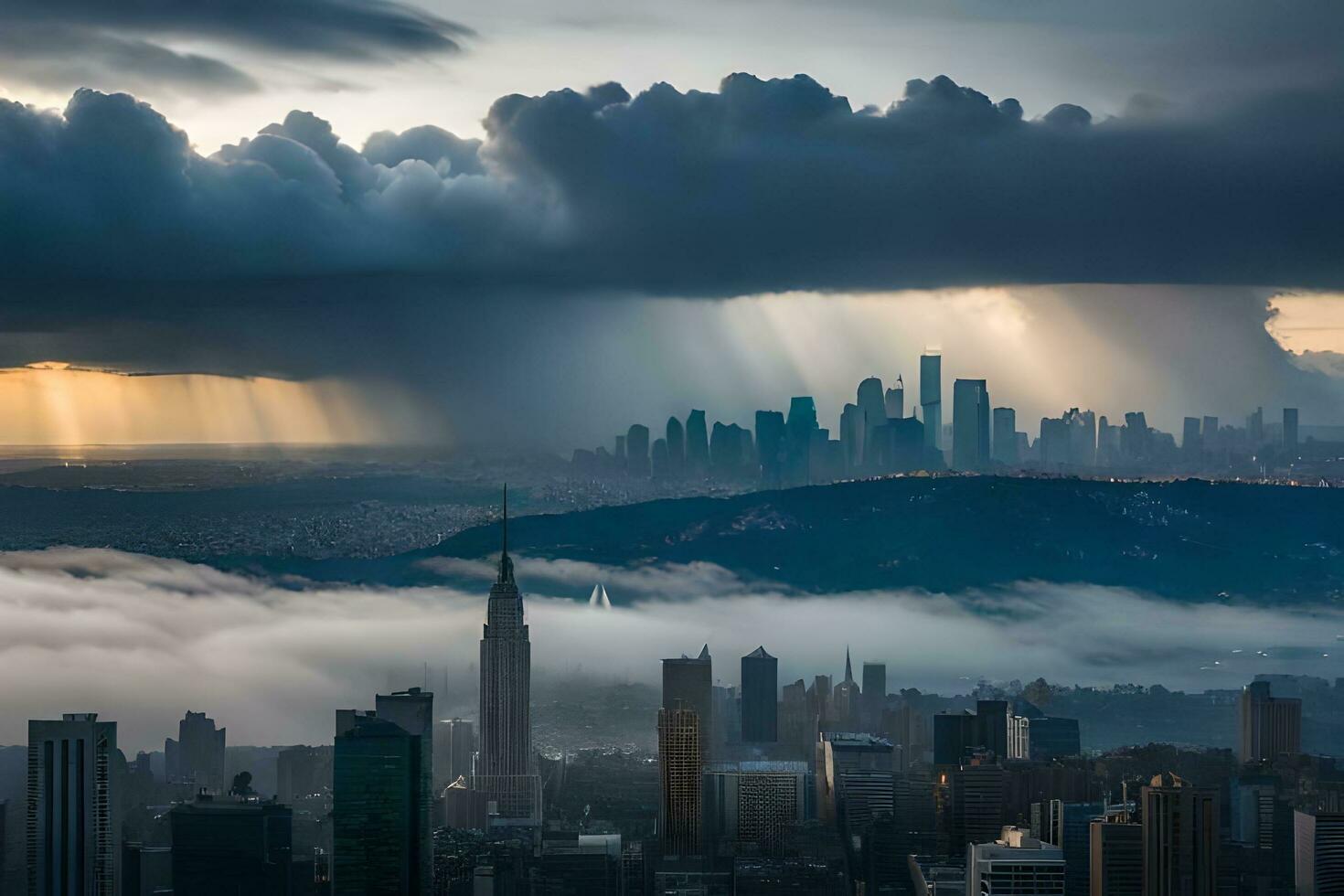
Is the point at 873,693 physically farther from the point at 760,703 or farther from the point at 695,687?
the point at 695,687

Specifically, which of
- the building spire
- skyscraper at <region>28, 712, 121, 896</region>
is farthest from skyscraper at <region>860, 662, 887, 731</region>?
skyscraper at <region>28, 712, 121, 896</region>

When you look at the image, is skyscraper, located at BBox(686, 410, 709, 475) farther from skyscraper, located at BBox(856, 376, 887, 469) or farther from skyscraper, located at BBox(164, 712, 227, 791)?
skyscraper, located at BBox(164, 712, 227, 791)

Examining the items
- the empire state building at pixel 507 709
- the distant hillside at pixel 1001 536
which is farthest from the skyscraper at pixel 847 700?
the empire state building at pixel 507 709

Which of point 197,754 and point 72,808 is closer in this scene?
point 72,808

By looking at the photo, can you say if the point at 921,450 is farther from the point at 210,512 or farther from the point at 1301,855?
the point at 210,512

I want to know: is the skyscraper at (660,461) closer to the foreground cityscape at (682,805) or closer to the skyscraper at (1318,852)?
the foreground cityscape at (682,805)

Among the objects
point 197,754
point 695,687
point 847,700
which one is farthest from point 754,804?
point 197,754
